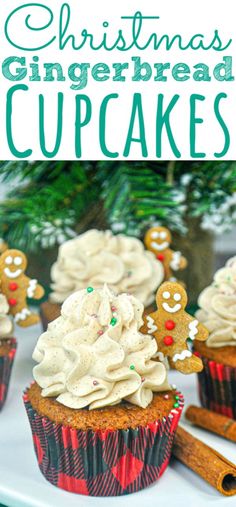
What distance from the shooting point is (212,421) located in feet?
7.84

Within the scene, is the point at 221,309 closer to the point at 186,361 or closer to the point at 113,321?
the point at 186,361

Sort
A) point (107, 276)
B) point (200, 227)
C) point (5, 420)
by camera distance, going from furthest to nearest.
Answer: point (200, 227) → point (107, 276) → point (5, 420)

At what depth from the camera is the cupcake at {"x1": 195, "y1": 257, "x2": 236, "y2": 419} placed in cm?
251

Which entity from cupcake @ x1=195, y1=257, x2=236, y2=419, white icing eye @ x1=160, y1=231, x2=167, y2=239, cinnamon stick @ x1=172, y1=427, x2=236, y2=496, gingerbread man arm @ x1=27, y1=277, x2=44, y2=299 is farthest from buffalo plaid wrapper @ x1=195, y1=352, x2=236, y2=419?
white icing eye @ x1=160, y1=231, x2=167, y2=239

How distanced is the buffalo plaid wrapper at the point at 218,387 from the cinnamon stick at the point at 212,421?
89 mm

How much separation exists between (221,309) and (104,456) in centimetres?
74

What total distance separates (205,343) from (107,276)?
0.54m

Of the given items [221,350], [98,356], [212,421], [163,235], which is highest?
[98,356]

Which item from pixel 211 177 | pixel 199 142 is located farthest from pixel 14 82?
pixel 211 177

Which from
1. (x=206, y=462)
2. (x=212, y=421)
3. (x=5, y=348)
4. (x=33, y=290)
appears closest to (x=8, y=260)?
(x=33, y=290)

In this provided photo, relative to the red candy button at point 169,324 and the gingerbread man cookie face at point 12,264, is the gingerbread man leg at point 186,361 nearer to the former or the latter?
the red candy button at point 169,324

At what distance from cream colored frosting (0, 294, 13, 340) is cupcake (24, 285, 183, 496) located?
374 millimetres

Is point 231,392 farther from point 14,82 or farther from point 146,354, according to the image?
point 14,82

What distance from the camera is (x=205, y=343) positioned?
259 cm
